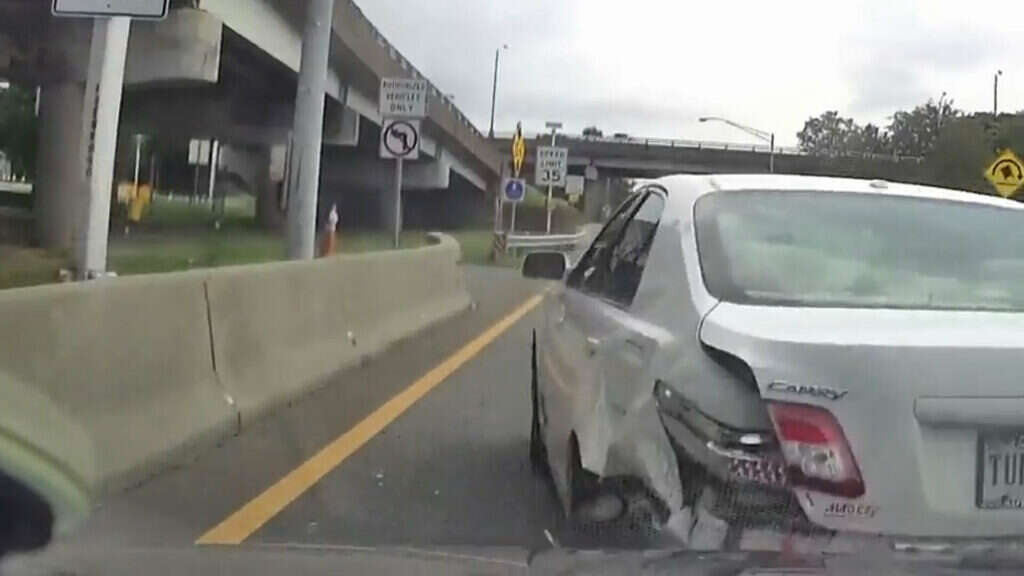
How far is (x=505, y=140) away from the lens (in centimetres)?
9112

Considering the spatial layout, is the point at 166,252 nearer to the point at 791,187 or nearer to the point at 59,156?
the point at 59,156

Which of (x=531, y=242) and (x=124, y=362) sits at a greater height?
(x=531, y=242)

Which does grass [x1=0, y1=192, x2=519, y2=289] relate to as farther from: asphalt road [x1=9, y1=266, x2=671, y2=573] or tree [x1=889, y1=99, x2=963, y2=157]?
tree [x1=889, y1=99, x2=963, y2=157]

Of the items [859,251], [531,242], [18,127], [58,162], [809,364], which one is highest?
[18,127]

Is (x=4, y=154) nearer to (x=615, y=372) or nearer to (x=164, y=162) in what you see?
(x=164, y=162)

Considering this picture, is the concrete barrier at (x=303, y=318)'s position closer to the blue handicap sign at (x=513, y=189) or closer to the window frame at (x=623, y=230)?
the window frame at (x=623, y=230)

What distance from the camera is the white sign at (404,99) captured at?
23.0 m

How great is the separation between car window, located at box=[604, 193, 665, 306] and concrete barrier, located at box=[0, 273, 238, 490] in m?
2.43

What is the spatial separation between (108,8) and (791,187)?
7185 millimetres

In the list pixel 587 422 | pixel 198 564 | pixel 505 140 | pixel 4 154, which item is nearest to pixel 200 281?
pixel 587 422

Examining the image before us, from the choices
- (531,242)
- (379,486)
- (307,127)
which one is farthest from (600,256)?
(531,242)

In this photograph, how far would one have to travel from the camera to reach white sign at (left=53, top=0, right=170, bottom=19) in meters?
11.4

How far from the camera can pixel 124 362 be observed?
7.71 meters

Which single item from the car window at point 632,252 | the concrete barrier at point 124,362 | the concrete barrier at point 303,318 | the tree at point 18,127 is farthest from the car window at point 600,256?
the tree at point 18,127
